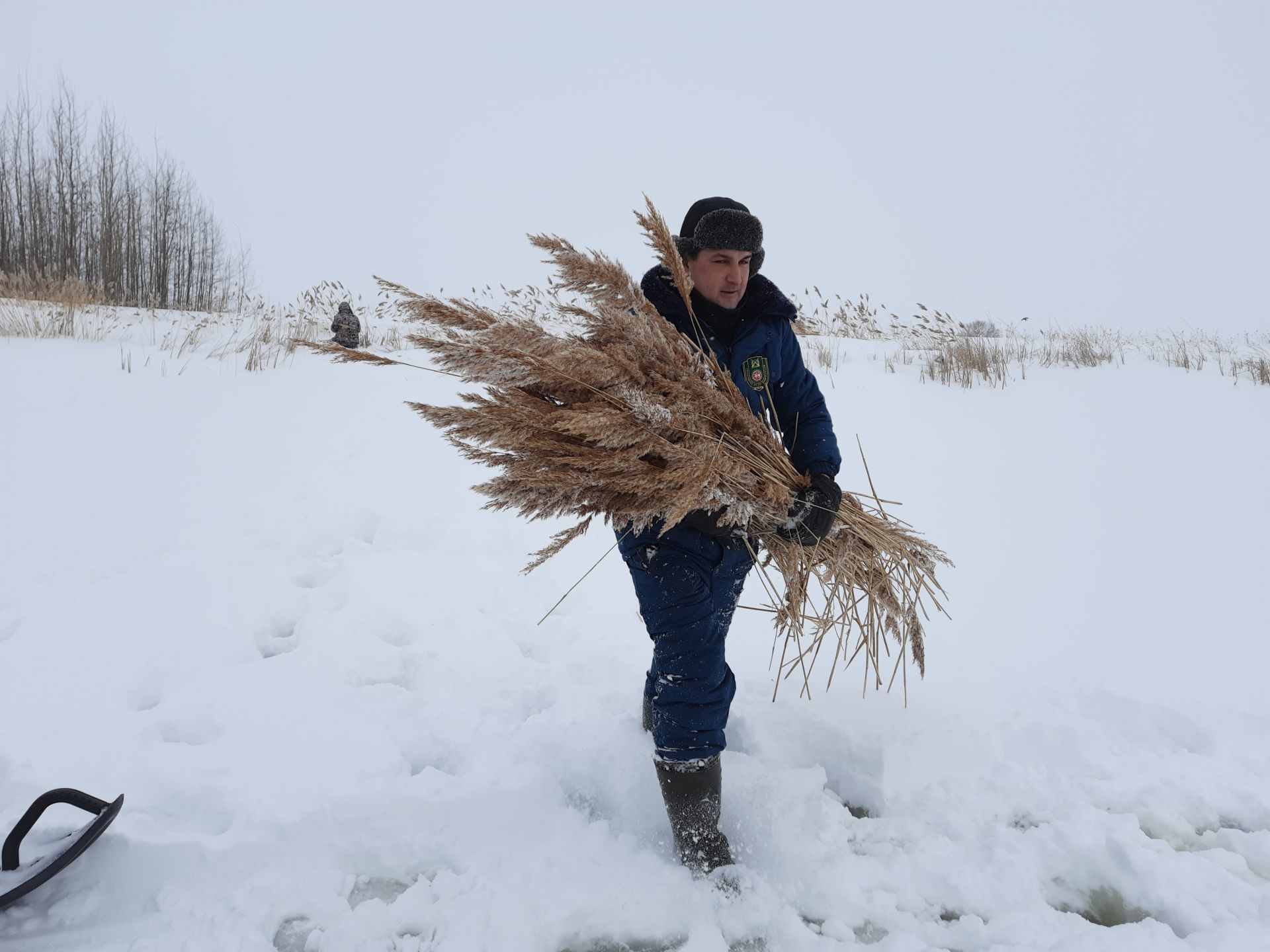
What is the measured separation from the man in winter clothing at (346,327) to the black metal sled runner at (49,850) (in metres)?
6.69

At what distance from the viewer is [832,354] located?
7859 millimetres

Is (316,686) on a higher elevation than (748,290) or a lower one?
lower

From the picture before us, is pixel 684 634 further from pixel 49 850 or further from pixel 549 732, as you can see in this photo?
pixel 49 850

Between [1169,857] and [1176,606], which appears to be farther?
[1176,606]

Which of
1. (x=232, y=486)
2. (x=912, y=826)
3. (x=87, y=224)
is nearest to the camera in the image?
(x=912, y=826)

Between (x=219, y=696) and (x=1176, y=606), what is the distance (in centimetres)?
361

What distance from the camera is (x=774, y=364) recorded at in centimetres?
182

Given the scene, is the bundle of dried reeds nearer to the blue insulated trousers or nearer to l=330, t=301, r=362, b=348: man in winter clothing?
the blue insulated trousers

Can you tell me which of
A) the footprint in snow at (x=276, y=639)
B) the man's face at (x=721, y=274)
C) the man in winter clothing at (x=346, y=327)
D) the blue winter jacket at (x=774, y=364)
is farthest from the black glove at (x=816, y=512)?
the man in winter clothing at (x=346, y=327)

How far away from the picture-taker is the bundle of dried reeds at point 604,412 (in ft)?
4.45

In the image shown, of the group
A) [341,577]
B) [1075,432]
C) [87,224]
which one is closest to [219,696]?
[341,577]

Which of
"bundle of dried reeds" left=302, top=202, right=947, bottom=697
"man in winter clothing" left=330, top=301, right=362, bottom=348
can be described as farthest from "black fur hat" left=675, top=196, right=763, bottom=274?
"man in winter clothing" left=330, top=301, right=362, bottom=348

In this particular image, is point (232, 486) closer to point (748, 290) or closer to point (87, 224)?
point (748, 290)

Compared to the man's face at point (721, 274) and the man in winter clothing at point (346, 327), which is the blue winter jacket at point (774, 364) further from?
the man in winter clothing at point (346, 327)
